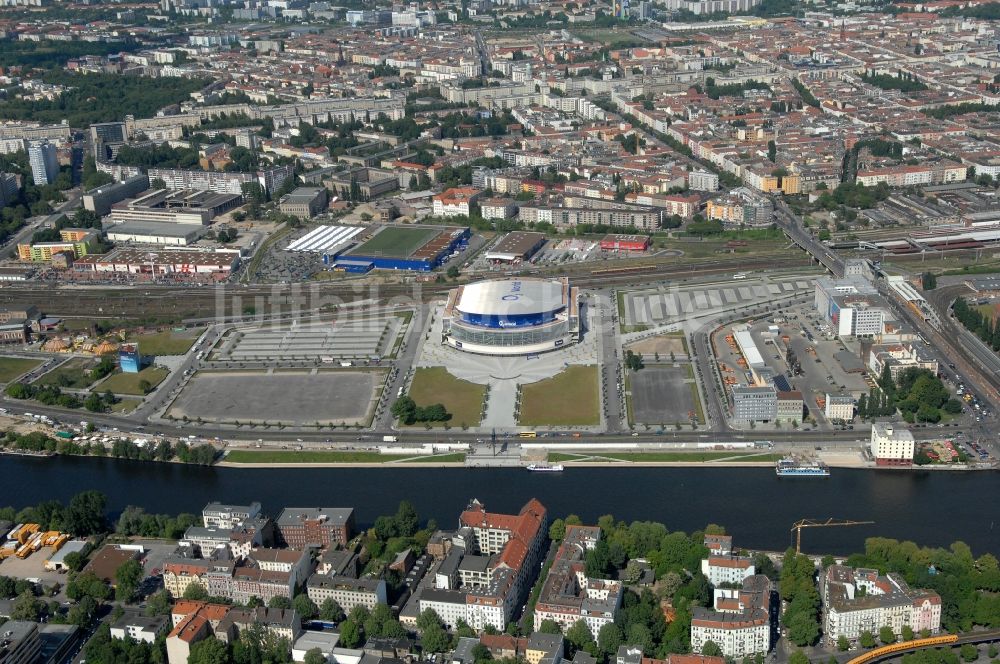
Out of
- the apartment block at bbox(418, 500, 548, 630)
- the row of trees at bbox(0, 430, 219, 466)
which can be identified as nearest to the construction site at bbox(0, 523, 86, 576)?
the row of trees at bbox(0, 430, 219, 466)

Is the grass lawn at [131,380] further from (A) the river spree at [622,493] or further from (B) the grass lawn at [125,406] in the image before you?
(A) the river spree at [622,493]

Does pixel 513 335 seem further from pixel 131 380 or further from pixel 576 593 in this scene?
pixel 576 593

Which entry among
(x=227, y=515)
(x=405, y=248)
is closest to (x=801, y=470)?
(x=227, y=515)

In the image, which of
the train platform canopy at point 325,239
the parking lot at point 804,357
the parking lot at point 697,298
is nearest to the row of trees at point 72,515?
the parking lot at point 804,357

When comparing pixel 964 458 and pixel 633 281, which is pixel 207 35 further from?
pixel 964 458

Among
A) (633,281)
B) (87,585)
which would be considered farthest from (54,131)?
(87,585)

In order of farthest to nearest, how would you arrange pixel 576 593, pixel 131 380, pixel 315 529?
pixel 131 380 < pixel 315 529 < pixel 576 593
